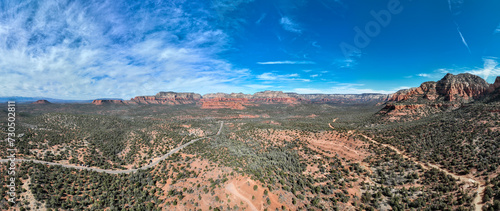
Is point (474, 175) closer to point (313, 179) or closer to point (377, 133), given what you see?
point (313, 179)

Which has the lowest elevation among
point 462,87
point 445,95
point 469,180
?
point 469,180

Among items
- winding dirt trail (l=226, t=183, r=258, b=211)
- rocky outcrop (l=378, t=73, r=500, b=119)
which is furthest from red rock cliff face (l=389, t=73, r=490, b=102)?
winding dirt trail (l=226, t=183, r=258, b=211)

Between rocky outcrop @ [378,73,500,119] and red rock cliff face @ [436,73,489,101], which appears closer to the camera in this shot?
rocky outcrop @ [378,73,500,119]

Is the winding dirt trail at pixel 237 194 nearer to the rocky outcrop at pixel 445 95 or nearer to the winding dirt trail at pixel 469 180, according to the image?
the winding dirt trail at pixel 469 180

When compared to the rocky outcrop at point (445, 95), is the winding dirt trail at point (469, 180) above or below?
below

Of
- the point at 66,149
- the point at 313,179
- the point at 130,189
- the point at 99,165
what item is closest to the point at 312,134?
the point at 313,179

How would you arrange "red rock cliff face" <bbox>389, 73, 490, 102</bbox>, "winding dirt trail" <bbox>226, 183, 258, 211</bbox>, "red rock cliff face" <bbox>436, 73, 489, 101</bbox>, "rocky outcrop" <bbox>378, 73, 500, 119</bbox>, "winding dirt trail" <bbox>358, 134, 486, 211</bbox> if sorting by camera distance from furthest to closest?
"red rock cliff face" <bbox>436, 73, 489, 101</bbox> → "red rock cliff face" <bbox>389, 73, 490, 102</bbox> → "rocky outcrop" <bbox>378, 73, 500, 119</bbox> → "winding dirt trail" <bbox>226, 183, 258, 211</bbox> → "winding dirt trail" <bbox>358, 134, 486, 211</bbox>

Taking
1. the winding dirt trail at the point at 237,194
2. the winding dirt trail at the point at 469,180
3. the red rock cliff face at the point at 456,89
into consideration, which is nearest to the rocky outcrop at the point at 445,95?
the red rock cliff face at the point at 456,89

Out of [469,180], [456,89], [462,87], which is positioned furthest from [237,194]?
[462,87]

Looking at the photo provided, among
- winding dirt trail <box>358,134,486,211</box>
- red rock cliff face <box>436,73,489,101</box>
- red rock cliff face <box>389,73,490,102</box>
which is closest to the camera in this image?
winding dirt trail <box>358,134,486,211</box>

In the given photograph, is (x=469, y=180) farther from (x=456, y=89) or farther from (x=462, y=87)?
(x=462, y=87)

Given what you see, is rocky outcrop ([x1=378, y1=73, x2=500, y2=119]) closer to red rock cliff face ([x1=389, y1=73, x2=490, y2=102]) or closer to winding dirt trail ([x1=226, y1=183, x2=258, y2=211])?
red rock cliff face ([x1=389, y1=73, x2=490, y2=102])
